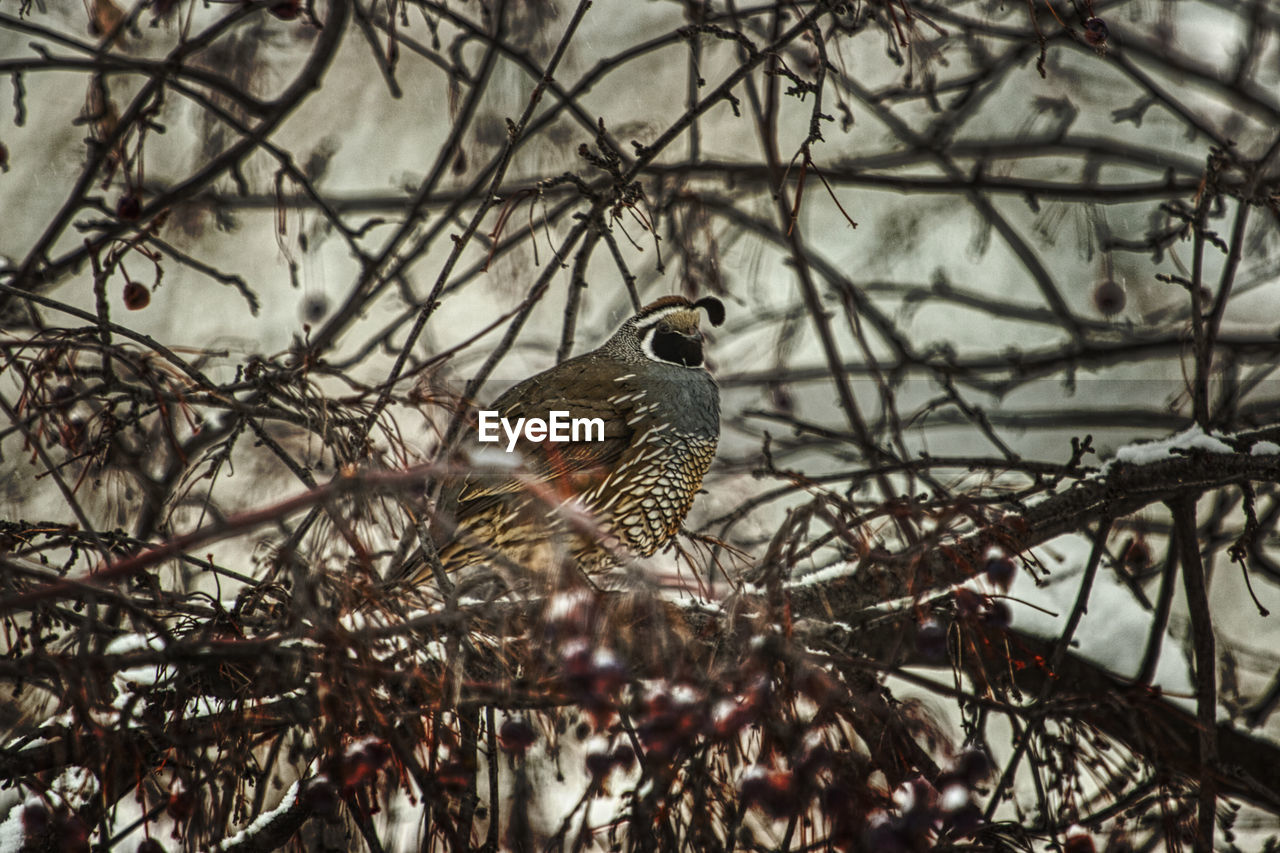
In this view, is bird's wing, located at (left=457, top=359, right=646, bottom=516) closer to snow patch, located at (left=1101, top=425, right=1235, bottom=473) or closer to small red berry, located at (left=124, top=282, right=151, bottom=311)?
small red berry, located at (left=124, top=282, right=151, bottom=311)

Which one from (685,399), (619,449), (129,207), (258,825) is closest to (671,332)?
(685,399)

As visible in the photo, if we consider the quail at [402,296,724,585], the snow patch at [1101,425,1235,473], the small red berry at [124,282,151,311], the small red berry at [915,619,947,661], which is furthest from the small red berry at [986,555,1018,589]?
the small red berry at [124,282,151,311]

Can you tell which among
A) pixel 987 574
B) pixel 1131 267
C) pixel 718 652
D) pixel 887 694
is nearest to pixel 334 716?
pixel 718 652

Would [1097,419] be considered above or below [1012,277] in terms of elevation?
below

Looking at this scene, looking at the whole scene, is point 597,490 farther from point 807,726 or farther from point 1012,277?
point 1012,277

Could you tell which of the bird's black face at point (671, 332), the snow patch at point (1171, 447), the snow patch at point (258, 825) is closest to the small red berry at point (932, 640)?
the snow patch at point (1171, 447)

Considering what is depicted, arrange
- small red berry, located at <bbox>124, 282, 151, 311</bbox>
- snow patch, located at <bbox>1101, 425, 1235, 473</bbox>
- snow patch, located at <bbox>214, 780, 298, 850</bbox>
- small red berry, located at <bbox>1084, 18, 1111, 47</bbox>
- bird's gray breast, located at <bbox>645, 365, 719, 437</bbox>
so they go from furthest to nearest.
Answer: bird's gray breast, located at <bbox>645, 365, 719, 437</bbox>, small red berry, located at <bbox>124, 282, 151, 311</bbox>, snow patch, located at <bbox>1101, 425, 1235, 473</bbox>, small red berry, located at <bbox>1084, 18, 1111, 47</bbox>, snow patch, located at <bbox>214, 780, 298, 850</bbox>

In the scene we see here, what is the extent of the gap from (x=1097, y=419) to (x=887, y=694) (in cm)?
275

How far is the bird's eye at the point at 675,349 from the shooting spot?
3.85 meters

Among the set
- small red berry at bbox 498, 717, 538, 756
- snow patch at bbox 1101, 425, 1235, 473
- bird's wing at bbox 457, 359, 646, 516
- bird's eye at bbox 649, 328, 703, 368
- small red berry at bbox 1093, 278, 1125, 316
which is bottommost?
small red berry at bbox 498, 717, 538, 756

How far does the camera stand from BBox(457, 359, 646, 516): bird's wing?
11.2 ft

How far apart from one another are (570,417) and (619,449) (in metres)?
0.19

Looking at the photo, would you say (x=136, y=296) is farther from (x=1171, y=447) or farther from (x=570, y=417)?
(x=1171, y=447)

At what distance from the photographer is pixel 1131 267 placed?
6.53 meters
